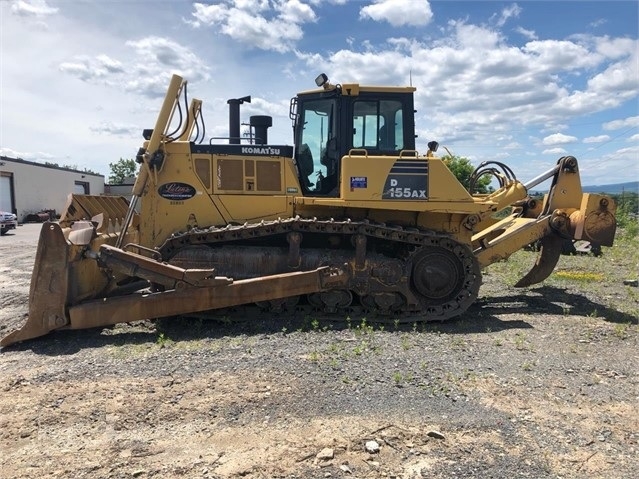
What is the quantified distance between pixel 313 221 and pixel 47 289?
127 inches

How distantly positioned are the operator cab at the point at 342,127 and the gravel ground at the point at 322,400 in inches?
85.0

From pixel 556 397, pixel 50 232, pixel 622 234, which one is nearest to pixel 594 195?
pixel 556 397

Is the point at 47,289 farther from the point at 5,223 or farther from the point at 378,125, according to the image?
the point at 5,223

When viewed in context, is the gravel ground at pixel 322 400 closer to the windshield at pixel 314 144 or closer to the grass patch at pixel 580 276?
the windshield at pixel 314 144

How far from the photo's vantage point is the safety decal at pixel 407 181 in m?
6.74

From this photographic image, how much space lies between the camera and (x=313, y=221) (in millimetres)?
6566

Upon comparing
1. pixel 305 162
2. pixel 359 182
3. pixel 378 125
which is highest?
pixel 378 125

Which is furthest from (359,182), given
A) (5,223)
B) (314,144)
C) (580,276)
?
(5,223)

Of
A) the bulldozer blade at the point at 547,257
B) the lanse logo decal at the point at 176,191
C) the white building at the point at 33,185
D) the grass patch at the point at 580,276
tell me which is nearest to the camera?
the lanse logo decal at the point at 176,191

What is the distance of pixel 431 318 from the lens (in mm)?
6719

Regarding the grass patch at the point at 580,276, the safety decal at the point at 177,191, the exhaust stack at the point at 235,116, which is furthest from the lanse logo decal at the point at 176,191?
the grass patch at the point at 580,276

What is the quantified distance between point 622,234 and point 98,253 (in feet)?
64.7

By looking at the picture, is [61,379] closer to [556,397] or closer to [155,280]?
[155,280]

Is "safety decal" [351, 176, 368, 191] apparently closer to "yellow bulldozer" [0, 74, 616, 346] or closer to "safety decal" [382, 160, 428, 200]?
"yellow bulldozer" [0, 74, 616, 346]
